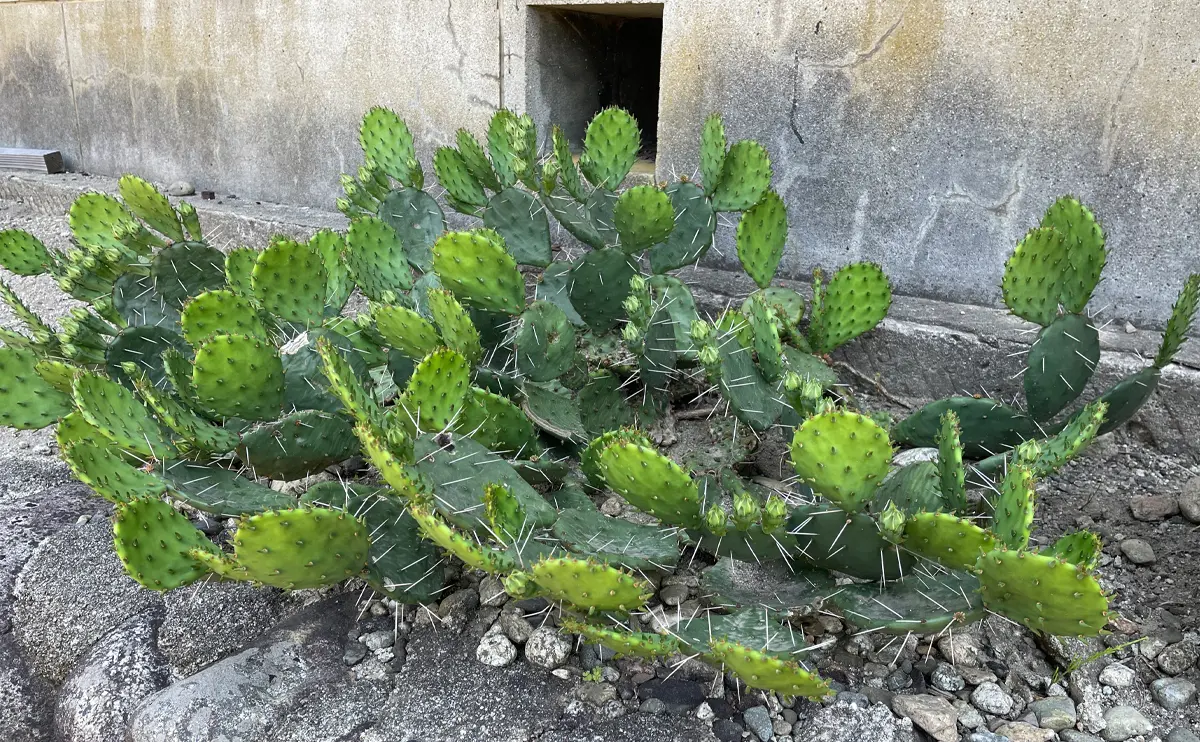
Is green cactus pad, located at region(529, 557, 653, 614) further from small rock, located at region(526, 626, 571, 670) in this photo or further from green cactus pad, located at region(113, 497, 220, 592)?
green cactus pad, located at region(113, 497, 220, 592)

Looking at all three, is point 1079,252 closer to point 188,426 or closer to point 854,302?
point 854,302

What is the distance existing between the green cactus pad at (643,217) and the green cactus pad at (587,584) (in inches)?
38.8

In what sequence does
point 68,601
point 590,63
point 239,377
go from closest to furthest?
point 239,377, point 68,601, point 590,63

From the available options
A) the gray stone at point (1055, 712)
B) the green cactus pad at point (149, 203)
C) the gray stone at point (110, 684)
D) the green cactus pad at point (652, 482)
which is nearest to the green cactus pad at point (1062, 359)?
the gray stone at point (1055, 712)

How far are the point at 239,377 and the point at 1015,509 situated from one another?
A: 1.35 meters

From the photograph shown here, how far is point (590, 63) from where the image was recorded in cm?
330

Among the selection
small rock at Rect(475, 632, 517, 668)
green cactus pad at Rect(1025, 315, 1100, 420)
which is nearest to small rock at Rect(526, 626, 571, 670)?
small rock at Rect(475, 632, 517, 668)

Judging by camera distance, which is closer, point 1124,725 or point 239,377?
point 1124,725

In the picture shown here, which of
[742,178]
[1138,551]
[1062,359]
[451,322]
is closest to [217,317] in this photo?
[451,322]

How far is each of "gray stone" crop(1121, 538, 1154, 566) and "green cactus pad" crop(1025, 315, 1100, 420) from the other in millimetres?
336

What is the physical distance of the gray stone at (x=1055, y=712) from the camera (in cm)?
149

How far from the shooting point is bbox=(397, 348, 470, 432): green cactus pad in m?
1.48

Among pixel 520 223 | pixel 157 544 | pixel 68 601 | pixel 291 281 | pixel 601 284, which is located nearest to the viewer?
pixel 157 544

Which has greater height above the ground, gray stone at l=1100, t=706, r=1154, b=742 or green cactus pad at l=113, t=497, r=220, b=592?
green cactus pad at l=113, t=497, r=220, b=592
